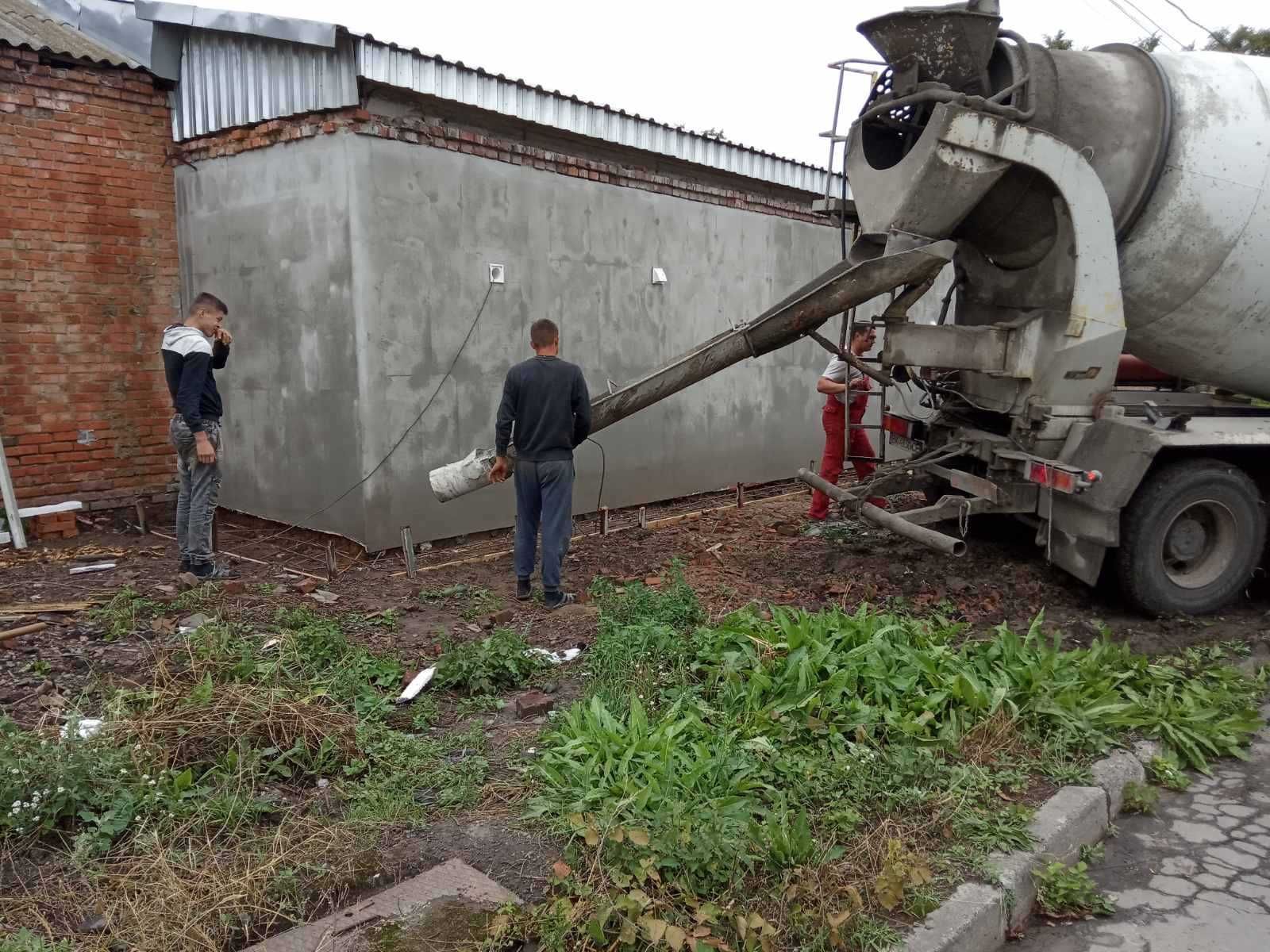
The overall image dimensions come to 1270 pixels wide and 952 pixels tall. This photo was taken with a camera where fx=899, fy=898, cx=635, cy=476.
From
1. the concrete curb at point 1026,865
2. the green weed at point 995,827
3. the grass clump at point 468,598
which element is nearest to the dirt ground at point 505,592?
the grass clump at point 468,598

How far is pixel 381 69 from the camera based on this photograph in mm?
6070

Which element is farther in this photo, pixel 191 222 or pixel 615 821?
pixel 191 222

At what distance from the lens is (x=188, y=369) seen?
5652 millimetres

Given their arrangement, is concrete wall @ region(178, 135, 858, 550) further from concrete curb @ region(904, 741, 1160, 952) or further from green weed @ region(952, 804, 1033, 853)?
concrete curb @ region(904, 741, 1160, 952)

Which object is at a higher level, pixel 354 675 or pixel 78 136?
pixel 78 136

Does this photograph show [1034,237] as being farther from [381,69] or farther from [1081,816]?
[381,69]

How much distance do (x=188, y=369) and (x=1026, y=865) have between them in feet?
17.3

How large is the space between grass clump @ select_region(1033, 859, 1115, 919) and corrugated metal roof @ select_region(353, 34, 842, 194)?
4.86 meters

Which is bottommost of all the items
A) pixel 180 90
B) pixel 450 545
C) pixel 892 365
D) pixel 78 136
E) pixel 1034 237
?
pixel 450 545

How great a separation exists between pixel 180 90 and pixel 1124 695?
7.99 meters

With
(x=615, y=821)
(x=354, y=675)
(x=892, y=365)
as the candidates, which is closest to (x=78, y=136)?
(x=354, y=675)

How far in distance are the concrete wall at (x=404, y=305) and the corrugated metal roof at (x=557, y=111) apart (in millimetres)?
430

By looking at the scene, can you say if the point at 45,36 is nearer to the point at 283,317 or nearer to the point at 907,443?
the point at 283,317

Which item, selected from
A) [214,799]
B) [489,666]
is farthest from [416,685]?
[214,799]
